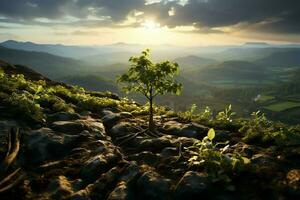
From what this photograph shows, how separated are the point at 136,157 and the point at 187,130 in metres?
4.01

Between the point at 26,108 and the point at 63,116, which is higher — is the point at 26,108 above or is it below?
above

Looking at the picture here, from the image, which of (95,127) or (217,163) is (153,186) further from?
(95,127)

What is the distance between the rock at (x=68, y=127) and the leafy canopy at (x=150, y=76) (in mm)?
3231

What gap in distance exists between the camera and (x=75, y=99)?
21.9 meters

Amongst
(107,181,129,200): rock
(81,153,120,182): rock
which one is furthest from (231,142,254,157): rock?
(107,181,129,200): rock

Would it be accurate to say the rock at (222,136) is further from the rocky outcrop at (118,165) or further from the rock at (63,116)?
the rock at (63,116)

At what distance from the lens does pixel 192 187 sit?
407 inches

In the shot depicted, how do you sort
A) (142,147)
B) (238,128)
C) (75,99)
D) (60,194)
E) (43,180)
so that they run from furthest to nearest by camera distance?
1. (75,99)
2. (238,128)
3. (142,147)
4. (43,180)
5. (60,194)

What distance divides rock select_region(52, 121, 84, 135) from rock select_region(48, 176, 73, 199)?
4060 millimetres

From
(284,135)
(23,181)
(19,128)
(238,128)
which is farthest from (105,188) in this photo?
(238,128)

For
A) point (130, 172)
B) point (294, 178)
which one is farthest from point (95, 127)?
point (294, 178)

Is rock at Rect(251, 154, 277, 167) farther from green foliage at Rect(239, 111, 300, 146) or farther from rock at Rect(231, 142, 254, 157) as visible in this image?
green foliage at Rect(239, 111, 300, 146)

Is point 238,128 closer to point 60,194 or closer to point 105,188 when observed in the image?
point 105,188

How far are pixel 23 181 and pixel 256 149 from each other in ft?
27.9
